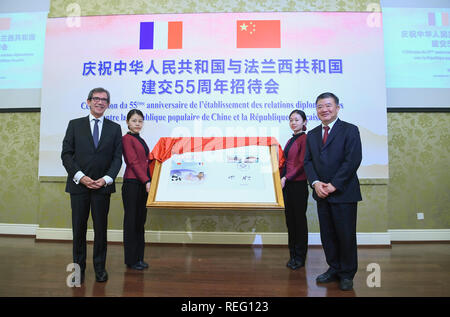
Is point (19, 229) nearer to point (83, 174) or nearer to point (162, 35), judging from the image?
point (83, 174)

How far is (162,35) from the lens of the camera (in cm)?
346

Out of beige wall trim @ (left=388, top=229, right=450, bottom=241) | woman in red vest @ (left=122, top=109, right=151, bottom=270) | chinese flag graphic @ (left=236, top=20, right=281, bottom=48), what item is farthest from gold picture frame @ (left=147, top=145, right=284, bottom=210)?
beige wall trim @ (left=388, top=229, right=450, bottom=241)

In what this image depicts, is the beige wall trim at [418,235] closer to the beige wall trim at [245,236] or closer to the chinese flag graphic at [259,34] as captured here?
the beige wall trim at [245,236]

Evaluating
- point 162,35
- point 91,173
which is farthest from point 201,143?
point 162,35

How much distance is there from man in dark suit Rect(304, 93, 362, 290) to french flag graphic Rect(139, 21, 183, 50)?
227 cm

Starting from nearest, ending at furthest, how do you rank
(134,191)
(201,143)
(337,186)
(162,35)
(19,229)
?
(337,186), (134,191), (201,143), (162,35), (19,229)

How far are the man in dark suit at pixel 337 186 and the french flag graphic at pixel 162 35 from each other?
2.27m

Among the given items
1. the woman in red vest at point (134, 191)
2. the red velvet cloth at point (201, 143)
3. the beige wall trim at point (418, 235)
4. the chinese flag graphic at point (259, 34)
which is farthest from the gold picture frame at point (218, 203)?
the beige wall trim at point (418, 235)

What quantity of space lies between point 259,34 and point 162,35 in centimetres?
128

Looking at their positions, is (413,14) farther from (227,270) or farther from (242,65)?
(227,270)

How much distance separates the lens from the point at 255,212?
3.37m

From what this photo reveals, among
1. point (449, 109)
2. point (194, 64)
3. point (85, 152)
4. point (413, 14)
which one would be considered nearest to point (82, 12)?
point (194, 64)

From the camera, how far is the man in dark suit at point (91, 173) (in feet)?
6.61

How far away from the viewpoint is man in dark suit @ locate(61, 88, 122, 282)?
2014 mm
